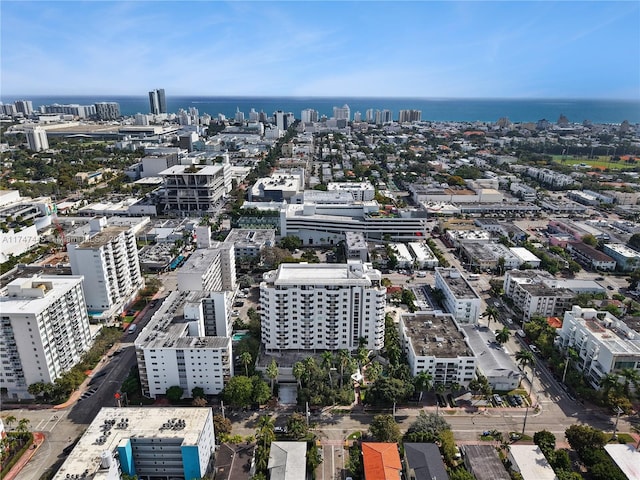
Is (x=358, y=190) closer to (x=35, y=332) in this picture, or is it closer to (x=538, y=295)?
(x=538, y=295)

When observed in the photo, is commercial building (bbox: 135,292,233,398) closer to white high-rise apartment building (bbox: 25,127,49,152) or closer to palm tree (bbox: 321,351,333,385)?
palm tree (bbox: 321,351,333,385)

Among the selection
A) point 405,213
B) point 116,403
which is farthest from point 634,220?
point 116,403

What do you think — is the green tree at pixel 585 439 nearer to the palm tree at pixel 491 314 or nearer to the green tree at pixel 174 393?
the palm tree at pixel 491 314

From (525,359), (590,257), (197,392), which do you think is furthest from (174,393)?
(590,257)

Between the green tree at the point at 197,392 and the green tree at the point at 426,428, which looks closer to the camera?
the green tree at the point at 426,428

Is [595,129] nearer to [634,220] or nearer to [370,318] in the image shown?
[634,220]

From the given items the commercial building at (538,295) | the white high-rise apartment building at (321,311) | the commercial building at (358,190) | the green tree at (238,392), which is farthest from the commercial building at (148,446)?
the commercial building at (358,190)

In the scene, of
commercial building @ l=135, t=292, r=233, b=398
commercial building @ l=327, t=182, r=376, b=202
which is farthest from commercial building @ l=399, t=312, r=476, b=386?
commercial building @ l=327, t=182, r=376, b=202

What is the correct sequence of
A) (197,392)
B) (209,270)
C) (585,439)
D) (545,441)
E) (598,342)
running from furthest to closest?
1. (209,270)
2. (598,342)
3. (197,392)
4. (545,441)
5. (585,439)
